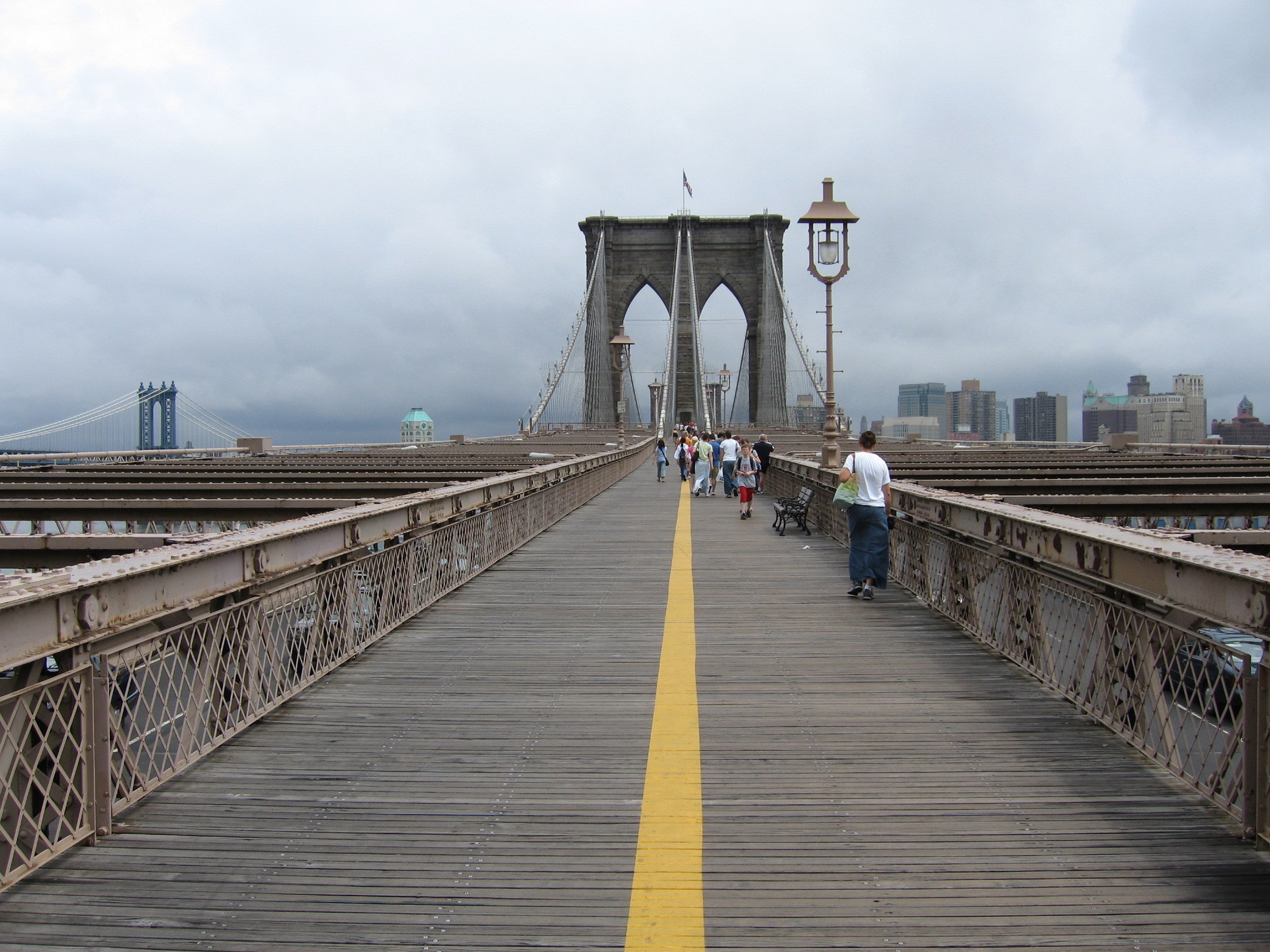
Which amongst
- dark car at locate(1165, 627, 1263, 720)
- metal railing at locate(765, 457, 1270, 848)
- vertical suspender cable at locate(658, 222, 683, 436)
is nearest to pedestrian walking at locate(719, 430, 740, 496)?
metal railing at locate(765, 457, 1270, 848)


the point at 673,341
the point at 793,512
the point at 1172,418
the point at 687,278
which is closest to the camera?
the point at 793,512

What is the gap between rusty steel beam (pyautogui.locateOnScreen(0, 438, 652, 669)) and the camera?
10.7ft

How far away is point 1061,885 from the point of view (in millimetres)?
3223

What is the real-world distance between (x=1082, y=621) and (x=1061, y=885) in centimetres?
216

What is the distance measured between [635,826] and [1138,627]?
8.12ft

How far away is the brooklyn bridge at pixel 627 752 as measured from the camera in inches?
121

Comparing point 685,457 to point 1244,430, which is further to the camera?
point 1244,430

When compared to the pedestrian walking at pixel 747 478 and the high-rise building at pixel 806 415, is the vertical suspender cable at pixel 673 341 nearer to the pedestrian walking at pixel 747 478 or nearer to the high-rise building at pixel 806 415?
the high-rise building at pixel 806 415

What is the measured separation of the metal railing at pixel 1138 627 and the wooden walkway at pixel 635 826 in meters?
0.16

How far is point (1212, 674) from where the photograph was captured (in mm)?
3852

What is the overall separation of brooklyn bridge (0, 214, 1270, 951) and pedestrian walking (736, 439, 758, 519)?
28.9 feet

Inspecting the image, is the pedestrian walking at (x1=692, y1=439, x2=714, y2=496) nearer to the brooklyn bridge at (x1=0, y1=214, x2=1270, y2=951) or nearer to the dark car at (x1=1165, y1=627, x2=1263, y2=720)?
the brooklyn bridge at (x1=0, y1=214, x2=1270, y2=951)

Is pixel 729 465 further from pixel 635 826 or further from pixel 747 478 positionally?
pixel 635 826

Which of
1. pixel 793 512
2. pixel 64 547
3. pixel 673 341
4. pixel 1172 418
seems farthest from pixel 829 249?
pixel 673 341
